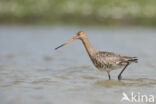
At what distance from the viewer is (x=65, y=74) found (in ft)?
30.7

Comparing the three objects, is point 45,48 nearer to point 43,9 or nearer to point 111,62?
point 111,62

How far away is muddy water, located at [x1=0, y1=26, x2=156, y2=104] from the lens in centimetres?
684

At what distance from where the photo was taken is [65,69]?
10.2m

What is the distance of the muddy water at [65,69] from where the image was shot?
6840 mm

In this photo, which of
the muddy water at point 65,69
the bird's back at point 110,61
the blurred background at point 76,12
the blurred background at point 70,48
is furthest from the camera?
the blurred background at point 76,12

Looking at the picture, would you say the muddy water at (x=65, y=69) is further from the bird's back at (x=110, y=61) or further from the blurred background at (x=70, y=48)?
the bird's back at (x=110, y=61)

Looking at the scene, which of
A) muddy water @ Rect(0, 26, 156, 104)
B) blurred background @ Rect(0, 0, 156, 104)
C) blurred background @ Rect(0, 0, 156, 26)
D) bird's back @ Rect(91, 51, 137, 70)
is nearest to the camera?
muddy water @ Rect(0, 26, 156, 104)

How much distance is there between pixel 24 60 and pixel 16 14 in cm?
1067

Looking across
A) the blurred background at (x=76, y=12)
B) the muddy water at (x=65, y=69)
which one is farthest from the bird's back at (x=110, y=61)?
the blurred background at (x=76, y=12)

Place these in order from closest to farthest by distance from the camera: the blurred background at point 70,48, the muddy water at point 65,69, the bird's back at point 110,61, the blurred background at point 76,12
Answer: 1. the muddy water at point 65,69
2. the blurred background at point 70,48
3. the bird's back at point 110,61
4. the blurred background at point 76,12

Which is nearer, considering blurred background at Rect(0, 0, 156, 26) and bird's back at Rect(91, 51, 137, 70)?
bird's back at Rect(91, 51, 137, 70)

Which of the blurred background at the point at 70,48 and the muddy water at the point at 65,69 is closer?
the muddy water at the point at 65,69

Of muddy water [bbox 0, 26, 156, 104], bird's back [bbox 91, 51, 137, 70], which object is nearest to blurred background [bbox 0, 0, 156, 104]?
muddy water [bbox 0, 26, 156, 104]

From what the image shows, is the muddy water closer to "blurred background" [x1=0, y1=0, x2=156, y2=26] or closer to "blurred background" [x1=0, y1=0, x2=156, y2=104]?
"blurred background" [x1=0, y1=0, x2=156, y2=104]
